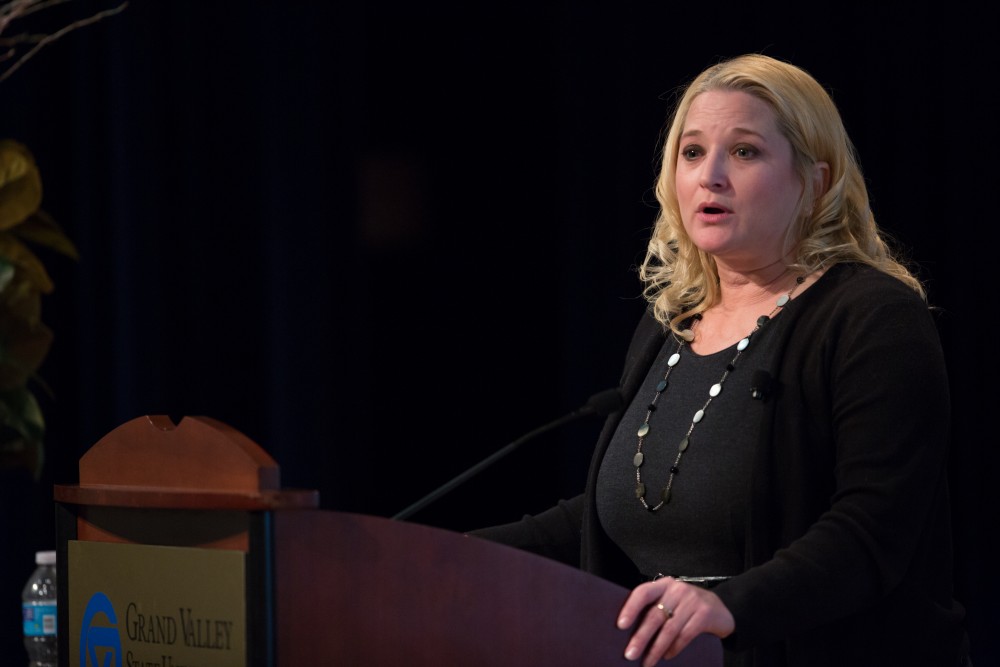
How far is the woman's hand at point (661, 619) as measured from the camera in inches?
45.8

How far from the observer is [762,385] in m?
1.66

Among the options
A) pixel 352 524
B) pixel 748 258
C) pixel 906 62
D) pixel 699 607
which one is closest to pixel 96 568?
pixel 352 524

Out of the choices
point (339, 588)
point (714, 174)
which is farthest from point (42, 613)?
point (714, 174)

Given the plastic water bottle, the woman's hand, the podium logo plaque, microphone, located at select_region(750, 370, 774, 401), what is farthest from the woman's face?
the plastic water bottle

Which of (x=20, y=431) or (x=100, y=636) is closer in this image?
(x=20, y=431)

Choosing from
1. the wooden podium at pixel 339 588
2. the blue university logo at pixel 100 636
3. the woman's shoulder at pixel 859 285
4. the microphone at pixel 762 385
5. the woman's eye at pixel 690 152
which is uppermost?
the woman's eye at pixel 690 152

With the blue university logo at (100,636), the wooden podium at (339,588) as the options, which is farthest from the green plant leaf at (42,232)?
the blue university logo at (100,636)

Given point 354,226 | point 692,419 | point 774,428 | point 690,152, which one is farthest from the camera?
point 354,226

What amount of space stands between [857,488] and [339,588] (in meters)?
0.66

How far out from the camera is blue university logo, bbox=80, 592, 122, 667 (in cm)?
120

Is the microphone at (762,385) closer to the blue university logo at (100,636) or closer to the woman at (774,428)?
the woman at (774,428)

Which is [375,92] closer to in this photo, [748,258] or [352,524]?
Answer: [748,258]

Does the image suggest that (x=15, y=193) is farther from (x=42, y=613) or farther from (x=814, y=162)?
(x=814, y=162)

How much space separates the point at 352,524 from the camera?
3.69 feet
